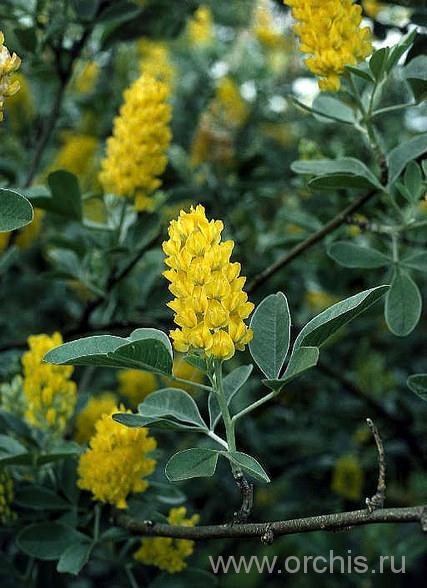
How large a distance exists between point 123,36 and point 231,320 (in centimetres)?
127

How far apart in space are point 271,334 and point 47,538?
1.70ft

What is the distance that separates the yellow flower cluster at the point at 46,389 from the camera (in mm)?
1315

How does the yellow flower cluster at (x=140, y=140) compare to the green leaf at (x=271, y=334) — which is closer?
the green leaf at (x=271, y=334)

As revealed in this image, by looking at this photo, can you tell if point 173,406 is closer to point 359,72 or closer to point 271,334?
point 271,334

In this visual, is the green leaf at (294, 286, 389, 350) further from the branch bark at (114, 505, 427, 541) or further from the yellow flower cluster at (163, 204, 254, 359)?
the branch bark at (114, 505, 427, 541)

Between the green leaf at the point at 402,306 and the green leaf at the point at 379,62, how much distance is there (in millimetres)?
330

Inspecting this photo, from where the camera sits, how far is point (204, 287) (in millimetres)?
889

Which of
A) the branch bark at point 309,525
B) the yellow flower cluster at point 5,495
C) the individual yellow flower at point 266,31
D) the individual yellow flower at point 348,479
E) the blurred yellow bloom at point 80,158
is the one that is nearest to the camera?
the branch bark at point 309,525

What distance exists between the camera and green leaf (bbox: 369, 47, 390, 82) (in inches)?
43.4

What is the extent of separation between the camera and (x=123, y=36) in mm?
1987

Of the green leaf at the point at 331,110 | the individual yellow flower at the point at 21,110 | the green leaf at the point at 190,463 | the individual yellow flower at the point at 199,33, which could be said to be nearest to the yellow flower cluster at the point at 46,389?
the green leaf at the point at 190,463

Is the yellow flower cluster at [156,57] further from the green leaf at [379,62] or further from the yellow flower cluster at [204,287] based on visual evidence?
the yellow flower cluster at [204,287]

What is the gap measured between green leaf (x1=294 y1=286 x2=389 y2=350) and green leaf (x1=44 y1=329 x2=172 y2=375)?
17 cm

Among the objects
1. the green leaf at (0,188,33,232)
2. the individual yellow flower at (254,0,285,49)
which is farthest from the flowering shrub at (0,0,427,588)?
the individual yellow flower at (254,0,285,49)
